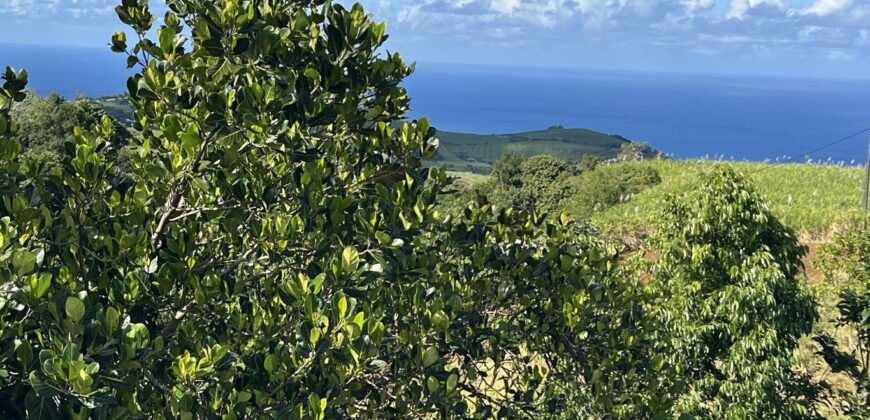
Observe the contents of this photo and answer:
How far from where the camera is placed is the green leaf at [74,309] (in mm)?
2588

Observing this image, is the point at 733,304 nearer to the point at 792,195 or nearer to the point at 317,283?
the point at 317,283

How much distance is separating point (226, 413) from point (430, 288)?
4.85 ft

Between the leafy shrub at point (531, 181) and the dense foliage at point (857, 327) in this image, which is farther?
the leafy shrub at point (531, 181)

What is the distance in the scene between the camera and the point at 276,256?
387cm

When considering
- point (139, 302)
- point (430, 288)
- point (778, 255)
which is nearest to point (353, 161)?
point (430, 288)

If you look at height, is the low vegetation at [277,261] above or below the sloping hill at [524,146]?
above

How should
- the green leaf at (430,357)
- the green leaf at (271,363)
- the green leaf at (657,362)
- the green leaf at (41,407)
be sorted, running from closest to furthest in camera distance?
1. the green leaf at (41,407)
2. the green leaf at (271,363)
3. the green leaf at (430,357)
4. the green leaf at (657,362)

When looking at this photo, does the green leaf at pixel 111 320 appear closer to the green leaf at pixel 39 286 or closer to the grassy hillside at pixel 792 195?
the green leaf at pixel 39 286

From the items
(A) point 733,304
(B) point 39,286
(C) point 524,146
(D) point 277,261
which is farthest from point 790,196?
(C) point 524,146

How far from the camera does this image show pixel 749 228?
880cm

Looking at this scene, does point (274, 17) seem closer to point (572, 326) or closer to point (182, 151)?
point (182, 151)

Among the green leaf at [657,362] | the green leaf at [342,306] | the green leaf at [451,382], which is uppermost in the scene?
the green leaf at [342,306]

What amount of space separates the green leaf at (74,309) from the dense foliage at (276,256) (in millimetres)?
12

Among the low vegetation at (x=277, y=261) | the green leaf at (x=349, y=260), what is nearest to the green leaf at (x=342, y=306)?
the low vegetation at (x=277, y=261)
